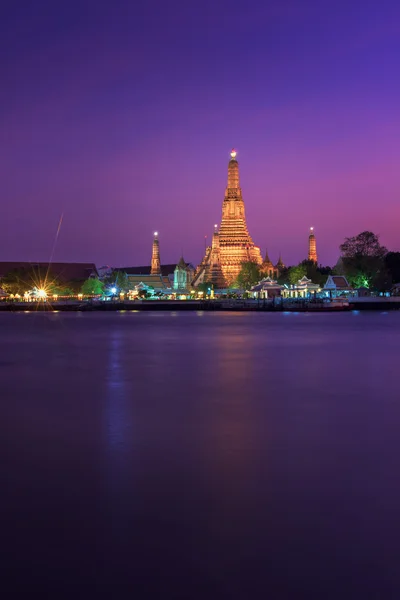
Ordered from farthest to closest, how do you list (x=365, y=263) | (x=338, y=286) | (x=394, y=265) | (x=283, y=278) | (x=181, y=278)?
(x=181, y=278)
(x=283, y=278)
(x=394, y=265)
(x=338, y=286)
(x=365, y=263)

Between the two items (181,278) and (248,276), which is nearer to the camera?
(248,276)

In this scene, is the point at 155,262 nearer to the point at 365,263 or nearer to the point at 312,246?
the point at 312,246

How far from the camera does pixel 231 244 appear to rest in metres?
99.2

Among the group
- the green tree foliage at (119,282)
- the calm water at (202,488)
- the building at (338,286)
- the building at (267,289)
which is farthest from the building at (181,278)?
the calm water at (202,488)

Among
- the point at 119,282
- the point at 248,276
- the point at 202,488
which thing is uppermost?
the point at 248,276

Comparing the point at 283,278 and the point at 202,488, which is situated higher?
the point at 283,278

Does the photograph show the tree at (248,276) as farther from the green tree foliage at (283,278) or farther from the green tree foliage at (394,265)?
the green tree foliage at (394,265)

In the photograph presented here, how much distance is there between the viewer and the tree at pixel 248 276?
90375 mm

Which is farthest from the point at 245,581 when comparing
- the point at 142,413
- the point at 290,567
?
the point at 142,413

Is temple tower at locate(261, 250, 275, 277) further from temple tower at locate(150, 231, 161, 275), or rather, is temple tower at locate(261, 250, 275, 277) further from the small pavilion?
temple tower at locate(150, 231, 161, 275)

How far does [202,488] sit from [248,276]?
Result: 8328 cm

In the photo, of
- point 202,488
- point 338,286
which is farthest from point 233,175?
point 202,488

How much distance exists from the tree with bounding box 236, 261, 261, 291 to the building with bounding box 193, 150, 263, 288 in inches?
212

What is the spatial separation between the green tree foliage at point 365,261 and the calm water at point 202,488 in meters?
55.6
